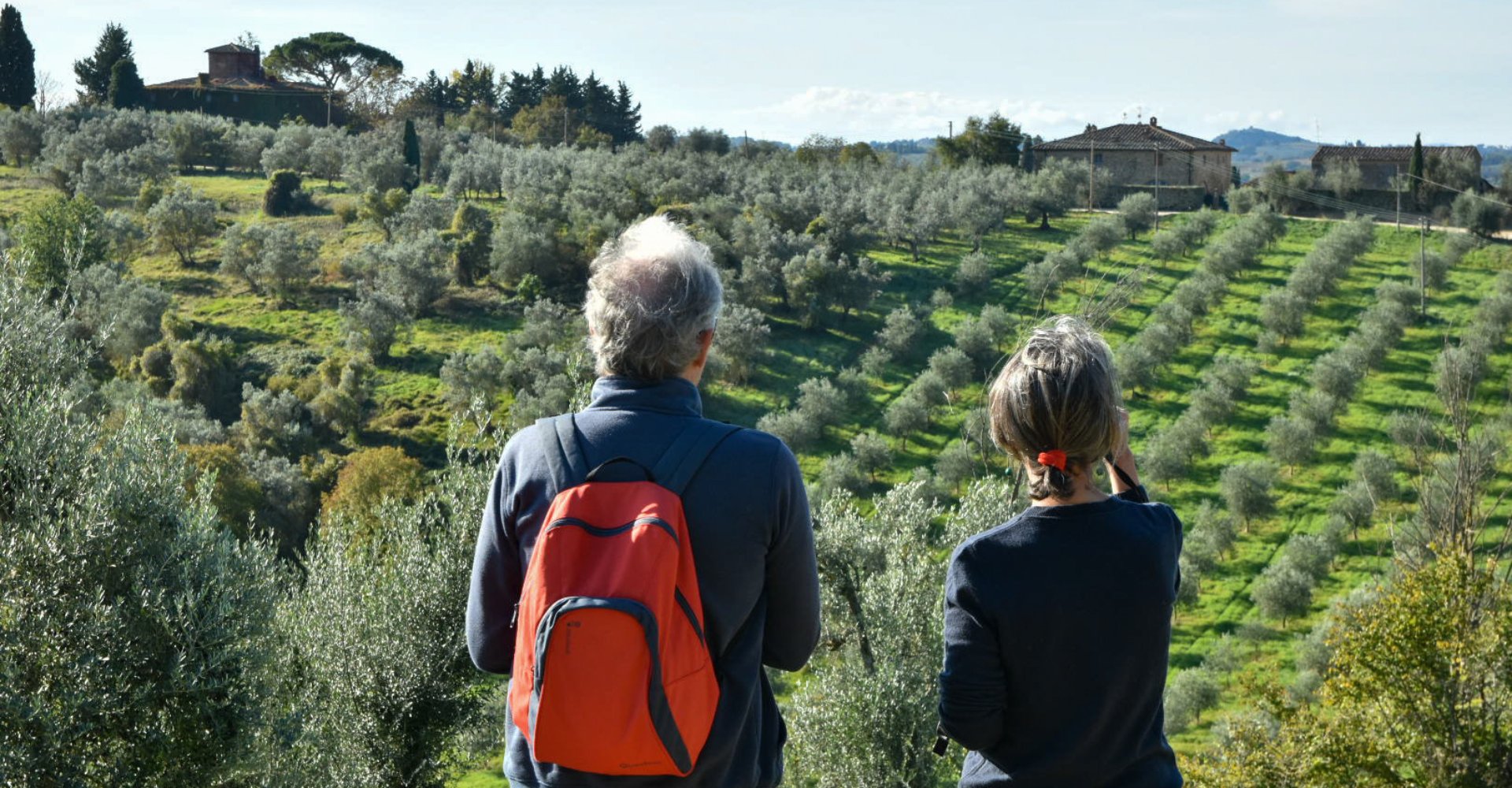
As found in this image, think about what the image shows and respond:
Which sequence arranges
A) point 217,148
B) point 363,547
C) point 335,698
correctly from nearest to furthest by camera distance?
point 335,698, point 363,547, point 217,148

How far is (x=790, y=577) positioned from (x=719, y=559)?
199 mm

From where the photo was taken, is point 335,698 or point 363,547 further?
point 363,547

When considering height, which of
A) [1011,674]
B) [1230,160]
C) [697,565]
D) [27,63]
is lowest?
[1011,674]

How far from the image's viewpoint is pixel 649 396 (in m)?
2.57

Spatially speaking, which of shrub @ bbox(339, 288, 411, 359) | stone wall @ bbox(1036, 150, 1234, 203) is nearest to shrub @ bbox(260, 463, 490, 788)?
shrub @ bbox(339, 288, 411, 359)

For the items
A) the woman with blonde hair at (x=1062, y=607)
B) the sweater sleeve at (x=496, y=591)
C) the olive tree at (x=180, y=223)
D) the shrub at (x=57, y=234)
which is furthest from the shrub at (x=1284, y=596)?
the olive tree at (x=180, y=223)

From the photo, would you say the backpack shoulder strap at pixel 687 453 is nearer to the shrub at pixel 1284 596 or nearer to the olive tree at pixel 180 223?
the shrub at pixel 1284 596

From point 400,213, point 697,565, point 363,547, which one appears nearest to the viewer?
point 697,565

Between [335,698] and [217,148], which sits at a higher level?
[217,148]

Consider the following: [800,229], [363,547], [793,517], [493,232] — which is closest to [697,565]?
[793,517]

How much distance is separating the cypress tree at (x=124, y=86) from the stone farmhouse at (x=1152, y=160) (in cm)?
5542

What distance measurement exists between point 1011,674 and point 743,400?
116 ft

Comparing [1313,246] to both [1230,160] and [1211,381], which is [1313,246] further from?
[1230,160]

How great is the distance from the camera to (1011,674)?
8.14 feet
